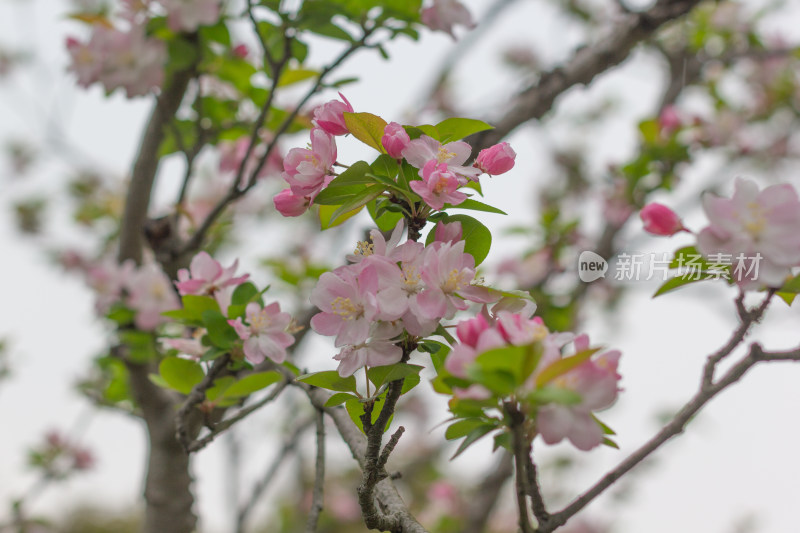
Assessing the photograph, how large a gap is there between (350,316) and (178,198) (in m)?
1.04

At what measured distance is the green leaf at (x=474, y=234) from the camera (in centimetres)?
63

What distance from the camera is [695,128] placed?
6.50ft

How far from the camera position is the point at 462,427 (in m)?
0.57

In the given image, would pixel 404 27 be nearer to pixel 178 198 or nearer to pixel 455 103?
pixel 178 198

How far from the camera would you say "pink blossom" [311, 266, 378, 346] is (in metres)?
0.57

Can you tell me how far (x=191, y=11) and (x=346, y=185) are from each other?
917 millimetres

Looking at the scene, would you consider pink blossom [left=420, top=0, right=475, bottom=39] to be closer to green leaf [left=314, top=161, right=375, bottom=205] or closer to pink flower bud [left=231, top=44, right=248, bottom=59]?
pink flower bud [left=231, top=44, right=248, bottom=59]

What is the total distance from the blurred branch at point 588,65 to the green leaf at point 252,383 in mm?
833

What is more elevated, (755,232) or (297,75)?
(297,75)

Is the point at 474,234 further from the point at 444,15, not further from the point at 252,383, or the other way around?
the point at 444,15

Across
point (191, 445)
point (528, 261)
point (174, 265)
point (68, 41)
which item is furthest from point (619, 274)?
point (68, 41)

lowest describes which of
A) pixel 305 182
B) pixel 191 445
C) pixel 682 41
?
pixel 191 445

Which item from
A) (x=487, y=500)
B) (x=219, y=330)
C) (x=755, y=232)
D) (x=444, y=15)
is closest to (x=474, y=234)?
(x=755, y=232)

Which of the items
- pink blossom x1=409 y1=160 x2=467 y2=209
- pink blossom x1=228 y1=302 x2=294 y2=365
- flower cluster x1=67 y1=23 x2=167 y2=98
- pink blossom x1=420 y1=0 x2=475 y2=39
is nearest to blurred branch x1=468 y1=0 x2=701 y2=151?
pink blossom x1=420 y1=0 x2=475 y2=39
